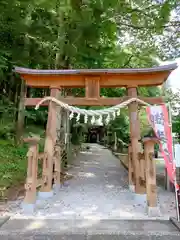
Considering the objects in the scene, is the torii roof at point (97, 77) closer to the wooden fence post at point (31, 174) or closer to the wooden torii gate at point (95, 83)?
the wooden torii gate at point (95, 83)

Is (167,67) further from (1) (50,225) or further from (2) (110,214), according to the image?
(1) (50,225)

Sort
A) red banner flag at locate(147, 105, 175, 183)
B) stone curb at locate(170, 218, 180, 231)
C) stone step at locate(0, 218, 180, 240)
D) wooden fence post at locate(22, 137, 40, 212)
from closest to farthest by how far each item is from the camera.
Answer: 1. stone step at locate(0, 218, 180, 240)
2. stone curb at locate(170, 218, 180, 231)
3. red banner flag at locate(147, 105, 175, 183)
4. wooden fence post at locate(22, 137, 40, 212)

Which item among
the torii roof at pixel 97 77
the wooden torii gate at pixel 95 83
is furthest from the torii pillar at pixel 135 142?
the torii roof at pixel 97 77

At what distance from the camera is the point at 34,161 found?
4.52 metres

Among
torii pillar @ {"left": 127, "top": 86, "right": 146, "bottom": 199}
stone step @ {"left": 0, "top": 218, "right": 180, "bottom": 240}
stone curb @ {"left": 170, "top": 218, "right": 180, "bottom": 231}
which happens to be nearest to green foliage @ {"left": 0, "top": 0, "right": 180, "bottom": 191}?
torii pillar @ {"left": 127, "top": 86, "right": 146, "bottom": 199}

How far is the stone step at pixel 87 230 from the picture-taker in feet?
9.89

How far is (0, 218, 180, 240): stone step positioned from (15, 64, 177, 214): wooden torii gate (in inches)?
62.4

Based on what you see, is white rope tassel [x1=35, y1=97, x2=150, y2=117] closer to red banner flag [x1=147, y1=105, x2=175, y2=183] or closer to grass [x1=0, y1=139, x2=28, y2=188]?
red banner flag [x1=147, y1=105, x2=175, y2=183]

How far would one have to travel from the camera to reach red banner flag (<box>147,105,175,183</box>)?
4142mm

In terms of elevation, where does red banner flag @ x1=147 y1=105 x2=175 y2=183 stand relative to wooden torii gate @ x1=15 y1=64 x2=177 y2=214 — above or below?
below

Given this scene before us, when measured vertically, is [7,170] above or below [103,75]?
below

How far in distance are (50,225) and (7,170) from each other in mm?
3660

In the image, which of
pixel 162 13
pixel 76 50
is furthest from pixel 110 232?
pixel 76 50

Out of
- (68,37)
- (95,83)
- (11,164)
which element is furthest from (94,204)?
(68,37)
